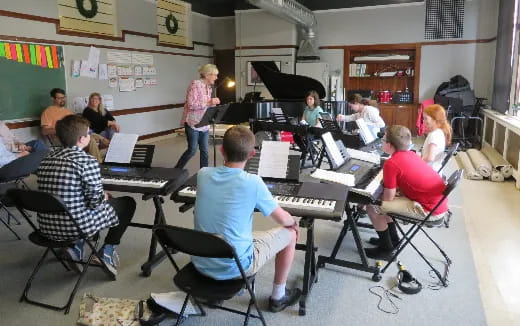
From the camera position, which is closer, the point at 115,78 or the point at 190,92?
the point at 190,92

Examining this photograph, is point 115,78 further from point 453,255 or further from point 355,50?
point 453,255

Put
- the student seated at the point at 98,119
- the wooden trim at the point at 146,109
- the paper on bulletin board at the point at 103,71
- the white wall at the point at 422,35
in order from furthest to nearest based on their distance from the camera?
1. the white wall at the point at 422,35
2. the wooden trim at the point at 146,109
3. the paper on bulletin board at the point at 103,71
4. the student seated at the point at 98,119

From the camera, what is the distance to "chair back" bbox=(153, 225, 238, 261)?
5.48ft

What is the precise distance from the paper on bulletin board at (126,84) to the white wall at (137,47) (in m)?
0.09

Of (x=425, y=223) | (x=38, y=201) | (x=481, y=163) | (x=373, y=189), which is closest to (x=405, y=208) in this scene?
(x=425, y=223)

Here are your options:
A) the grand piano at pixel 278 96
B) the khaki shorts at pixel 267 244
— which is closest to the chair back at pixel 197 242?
the khaki shorts at pixel 267 244

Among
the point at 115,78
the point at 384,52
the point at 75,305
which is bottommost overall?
the point at 75,305

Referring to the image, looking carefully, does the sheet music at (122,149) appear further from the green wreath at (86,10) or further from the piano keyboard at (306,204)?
the green wreath at (86,10)

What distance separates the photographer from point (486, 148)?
23.4 ft

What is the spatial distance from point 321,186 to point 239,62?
796cm

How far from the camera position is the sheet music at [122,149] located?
3.07 metres

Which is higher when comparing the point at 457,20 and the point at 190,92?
the point at 457,20

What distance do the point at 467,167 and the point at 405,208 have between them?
369 cm

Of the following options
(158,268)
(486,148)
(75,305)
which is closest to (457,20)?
(486,148)
